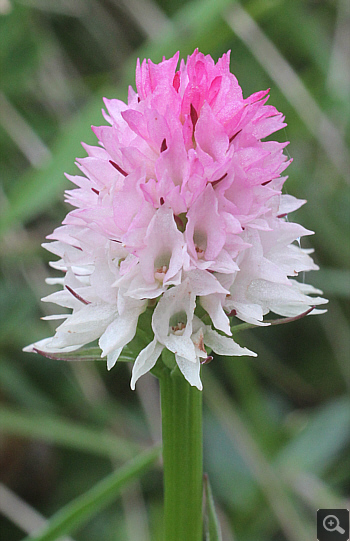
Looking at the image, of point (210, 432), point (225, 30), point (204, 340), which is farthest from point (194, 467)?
point (225, 30)

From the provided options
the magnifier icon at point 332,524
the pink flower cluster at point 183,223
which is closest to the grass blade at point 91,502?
the pink flower cluster at point 183,223

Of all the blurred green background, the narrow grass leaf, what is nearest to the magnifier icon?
the blurred green background

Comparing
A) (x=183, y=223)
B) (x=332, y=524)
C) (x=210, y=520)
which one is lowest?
(x=332, y=524)

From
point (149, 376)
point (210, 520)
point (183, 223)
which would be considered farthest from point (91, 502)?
point (149, 376)

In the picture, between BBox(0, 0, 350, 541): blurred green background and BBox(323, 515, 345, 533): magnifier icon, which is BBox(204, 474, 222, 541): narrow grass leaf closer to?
BBox(323, 515, 345, 533): magnifier icon

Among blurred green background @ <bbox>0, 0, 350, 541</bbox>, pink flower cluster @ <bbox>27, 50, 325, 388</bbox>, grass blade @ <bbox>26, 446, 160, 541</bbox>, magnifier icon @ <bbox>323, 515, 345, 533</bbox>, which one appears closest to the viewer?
pink flower cluster @ <bbox>27, 50, 325, 388</bbox>

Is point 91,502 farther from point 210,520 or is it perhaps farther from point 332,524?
point 332,524

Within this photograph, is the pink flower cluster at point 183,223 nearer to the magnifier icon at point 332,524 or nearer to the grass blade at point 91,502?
the grass blade at point 91,502
